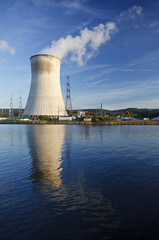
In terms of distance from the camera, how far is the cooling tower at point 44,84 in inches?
3182

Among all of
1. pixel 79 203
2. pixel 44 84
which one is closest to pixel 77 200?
pixel 79 203

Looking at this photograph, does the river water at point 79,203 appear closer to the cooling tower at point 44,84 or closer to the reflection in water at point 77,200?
the reflection in water at point 77,200

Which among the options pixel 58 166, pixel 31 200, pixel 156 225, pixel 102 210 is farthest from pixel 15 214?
pixel 58 166

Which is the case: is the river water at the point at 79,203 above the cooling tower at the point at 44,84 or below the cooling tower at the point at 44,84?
below

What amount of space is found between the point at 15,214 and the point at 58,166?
604cm

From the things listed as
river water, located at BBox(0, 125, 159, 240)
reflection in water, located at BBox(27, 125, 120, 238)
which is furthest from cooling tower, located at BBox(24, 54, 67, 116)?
reflection in water, located at BBox(27, 125, 120, 238)

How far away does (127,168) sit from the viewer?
1126 centimetres

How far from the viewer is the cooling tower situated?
265 feet

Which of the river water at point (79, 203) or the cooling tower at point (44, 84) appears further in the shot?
the cooling tower at point (44, 84)

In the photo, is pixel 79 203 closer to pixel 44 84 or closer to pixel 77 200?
pixel 77 200

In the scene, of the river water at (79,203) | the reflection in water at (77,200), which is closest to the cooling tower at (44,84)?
the river water at (79,203)

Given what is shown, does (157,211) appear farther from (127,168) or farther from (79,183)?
(127,168)

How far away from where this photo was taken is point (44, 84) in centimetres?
8062

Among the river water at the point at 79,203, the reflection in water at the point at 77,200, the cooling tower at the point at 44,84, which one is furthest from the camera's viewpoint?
the cooling tower at the point at 44,84
